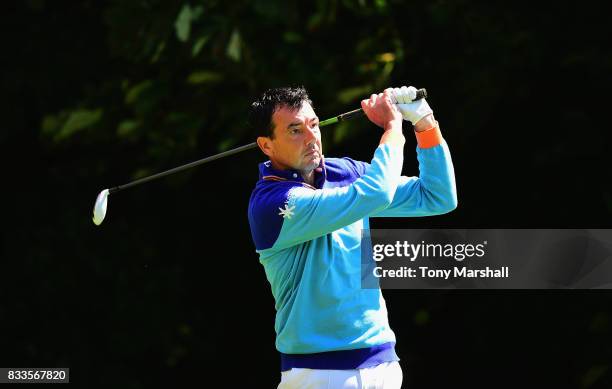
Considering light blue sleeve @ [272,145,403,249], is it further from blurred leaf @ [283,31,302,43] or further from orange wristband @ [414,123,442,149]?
blurred leaf @ [283,31,302,43]

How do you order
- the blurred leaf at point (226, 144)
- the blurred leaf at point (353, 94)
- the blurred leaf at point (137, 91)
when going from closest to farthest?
the blurred leaf at point (353, 94) < the blurred leaf at point (226, 144) < the blurred leaf at point (137, 91)

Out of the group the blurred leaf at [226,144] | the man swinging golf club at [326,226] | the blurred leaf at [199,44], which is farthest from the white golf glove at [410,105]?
the blurred leaf at [226,144]

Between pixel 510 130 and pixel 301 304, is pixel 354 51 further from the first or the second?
pixel 301 304

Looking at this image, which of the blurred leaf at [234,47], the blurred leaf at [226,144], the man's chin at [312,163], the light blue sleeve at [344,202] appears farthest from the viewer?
the blurred leaf at [226,144]

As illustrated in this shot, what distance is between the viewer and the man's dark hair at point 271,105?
327 cm

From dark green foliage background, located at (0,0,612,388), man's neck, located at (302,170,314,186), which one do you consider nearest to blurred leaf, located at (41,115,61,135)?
dark green foliage background, located at (0,0,612,388)

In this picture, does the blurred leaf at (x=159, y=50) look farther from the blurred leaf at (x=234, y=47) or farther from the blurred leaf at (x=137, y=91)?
the blurred leaf at (x=234, y=47)

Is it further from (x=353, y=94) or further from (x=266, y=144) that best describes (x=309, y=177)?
(x=353, y=94)

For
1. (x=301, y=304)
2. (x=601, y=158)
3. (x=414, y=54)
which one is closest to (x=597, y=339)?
(x=601, y=158)

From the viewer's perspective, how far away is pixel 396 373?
322cm

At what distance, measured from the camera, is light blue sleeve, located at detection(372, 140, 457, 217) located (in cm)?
329

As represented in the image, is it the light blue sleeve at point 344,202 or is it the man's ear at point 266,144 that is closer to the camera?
the light blue sleeve at point 344,202

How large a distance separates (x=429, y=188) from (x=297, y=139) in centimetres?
40

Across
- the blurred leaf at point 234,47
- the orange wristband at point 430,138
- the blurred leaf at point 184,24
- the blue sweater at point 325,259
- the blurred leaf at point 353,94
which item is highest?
the blurred leaf at point 184,24
